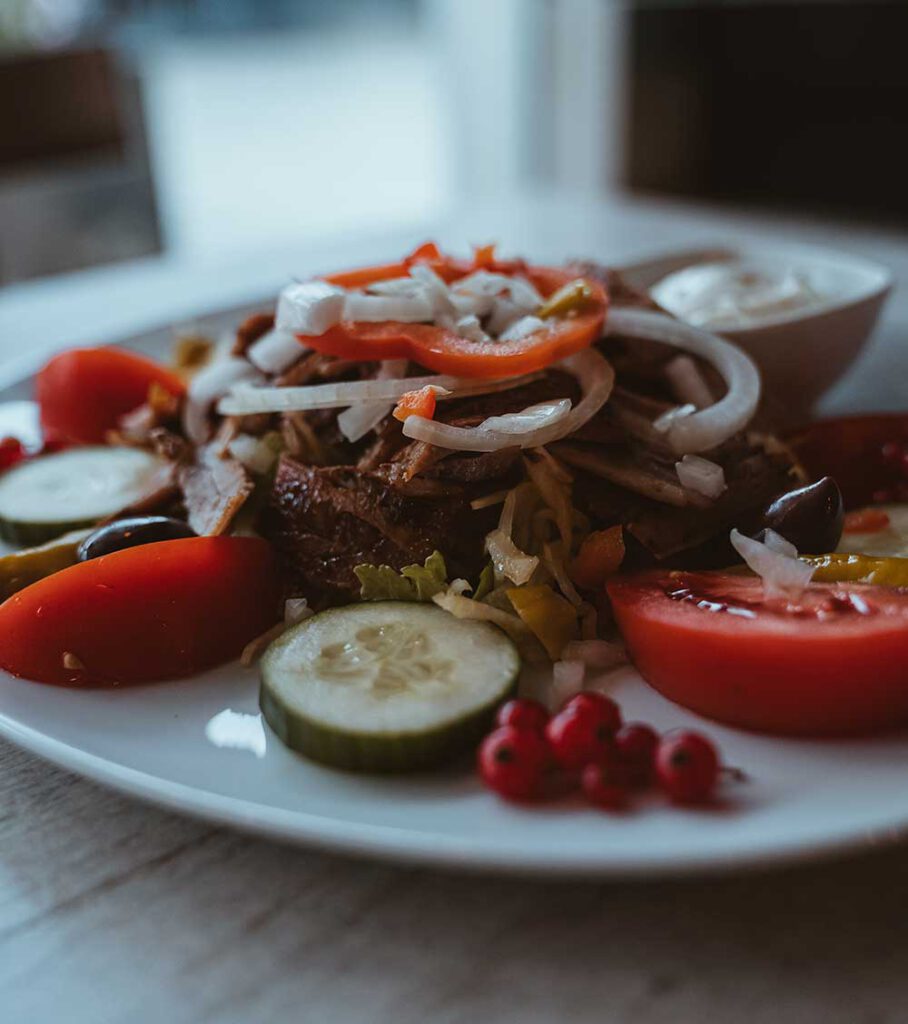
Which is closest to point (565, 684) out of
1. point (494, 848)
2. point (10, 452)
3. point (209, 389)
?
point (494, 848)

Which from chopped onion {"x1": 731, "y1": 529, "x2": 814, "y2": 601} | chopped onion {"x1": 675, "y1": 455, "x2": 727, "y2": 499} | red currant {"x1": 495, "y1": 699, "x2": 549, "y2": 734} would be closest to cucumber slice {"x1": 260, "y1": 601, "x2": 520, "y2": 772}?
red currant {"x1": 495, "y1": 699, "x2": 549, "y2": 734}

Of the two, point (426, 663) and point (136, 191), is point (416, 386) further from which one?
point (136, 191)

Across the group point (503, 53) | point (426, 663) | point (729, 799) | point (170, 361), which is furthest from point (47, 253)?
point (729, 799)

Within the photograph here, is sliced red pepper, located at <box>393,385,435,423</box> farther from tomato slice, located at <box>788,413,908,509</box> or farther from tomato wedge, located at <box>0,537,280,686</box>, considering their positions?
tomato slice, located at <box>788,413,908,509</box>

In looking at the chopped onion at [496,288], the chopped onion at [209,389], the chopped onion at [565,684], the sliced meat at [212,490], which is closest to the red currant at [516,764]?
the chopped onion at [565,684]

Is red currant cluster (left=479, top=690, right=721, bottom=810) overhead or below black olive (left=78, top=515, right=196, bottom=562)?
overhead

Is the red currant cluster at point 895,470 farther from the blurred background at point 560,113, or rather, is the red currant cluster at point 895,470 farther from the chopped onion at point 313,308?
the blurred background at point 560,113

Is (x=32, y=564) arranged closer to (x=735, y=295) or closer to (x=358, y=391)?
(x=358, y=391)
